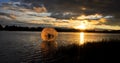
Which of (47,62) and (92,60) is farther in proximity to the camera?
(47,62)

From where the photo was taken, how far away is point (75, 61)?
24469mm

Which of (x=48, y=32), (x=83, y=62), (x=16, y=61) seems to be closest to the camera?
(x=83, y=62)

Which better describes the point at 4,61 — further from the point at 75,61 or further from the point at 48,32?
the point at 48,32

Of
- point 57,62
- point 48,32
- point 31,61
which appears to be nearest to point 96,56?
point 57,62

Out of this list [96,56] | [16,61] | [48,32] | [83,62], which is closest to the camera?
[83,62]

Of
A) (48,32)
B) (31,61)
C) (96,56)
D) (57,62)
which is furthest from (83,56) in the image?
(48,32)

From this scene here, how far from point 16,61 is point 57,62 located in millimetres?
5391

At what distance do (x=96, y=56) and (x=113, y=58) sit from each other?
91.6 inches

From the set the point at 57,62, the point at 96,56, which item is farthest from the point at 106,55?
the point at 57,62

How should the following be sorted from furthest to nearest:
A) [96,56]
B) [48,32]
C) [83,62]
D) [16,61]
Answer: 1. [48,32]
2. [16,61]
3. [96,56]
4. [83,62]

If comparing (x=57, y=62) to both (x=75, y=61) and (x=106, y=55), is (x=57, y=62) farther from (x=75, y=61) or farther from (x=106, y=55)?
(x=106, y=55)

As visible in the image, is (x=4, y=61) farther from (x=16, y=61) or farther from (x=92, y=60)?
(x=92, y=60)

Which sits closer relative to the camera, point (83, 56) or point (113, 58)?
point (113, 58)

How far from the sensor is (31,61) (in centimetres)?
2809
